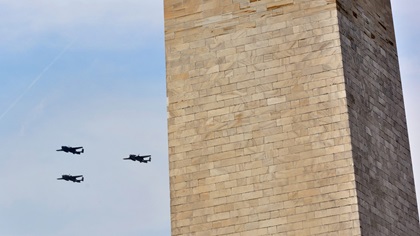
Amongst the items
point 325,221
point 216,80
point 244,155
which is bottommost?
point 325,221

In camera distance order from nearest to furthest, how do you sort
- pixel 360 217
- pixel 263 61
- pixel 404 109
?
pixel 360 217 → pixel 263 61 → pixel 404 109

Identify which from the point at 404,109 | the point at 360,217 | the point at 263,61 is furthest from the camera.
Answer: the point at 404,109

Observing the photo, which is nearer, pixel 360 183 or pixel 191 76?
pixel 360 183

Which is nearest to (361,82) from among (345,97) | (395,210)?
(345,97)

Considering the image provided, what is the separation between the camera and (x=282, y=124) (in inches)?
1060

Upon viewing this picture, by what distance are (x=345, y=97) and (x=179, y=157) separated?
4013mm

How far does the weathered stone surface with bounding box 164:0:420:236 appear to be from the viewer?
86.4 feet

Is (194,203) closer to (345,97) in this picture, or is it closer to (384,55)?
(345,97)

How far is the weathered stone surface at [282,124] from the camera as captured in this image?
26.3 metres

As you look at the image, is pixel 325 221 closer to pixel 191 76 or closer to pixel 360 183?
pixel 360 183

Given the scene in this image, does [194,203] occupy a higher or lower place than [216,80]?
lower

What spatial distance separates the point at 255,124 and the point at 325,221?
2.78 metres

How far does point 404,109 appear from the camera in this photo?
96.7 feet

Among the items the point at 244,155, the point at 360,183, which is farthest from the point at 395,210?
the point at 244,155
